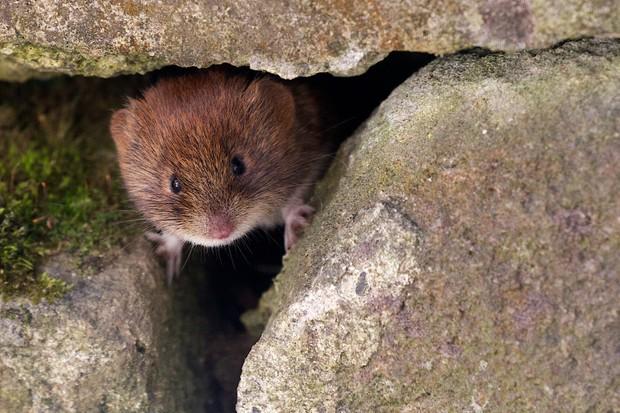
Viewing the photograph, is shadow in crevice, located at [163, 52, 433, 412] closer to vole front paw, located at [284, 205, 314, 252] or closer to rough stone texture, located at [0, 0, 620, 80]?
vole front paw, located at [284, 205, 314, 252]

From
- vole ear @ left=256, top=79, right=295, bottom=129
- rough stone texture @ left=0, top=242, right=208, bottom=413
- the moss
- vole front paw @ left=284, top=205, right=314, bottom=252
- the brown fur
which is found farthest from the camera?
vole ear @ left=256, top=79, right=295, bottom=129

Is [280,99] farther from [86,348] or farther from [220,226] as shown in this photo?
[86,348]

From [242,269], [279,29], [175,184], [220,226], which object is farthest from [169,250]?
Result: [279,29]

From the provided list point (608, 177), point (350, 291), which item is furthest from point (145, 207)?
point (608, 177)

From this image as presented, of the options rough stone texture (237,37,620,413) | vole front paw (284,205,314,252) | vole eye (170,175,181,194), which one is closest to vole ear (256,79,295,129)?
vole front paw (284,205,314,252)

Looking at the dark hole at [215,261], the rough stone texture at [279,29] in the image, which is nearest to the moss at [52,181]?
the dark hole at [215,261]

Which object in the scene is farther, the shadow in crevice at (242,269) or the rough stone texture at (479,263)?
the shadow in crevice at (242,269)

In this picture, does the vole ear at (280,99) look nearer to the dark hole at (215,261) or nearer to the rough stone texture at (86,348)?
the dark hole at (215,261)
